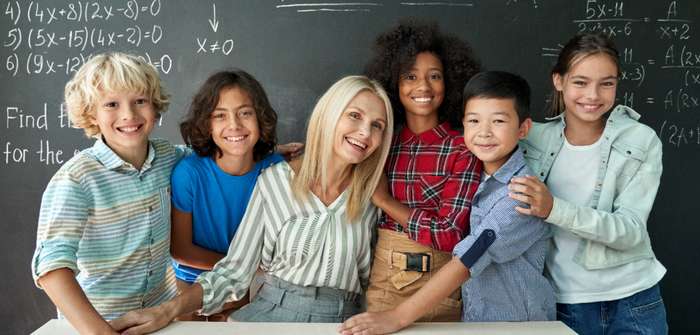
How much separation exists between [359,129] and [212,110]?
0.51m

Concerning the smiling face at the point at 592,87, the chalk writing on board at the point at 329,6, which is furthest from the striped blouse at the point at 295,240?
the chalk writing on board at the point at 329,6

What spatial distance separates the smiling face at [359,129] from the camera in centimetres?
183

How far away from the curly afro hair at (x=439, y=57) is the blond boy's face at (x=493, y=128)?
292mm

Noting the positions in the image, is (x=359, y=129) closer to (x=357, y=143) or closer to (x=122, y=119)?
(x=357, y=143)

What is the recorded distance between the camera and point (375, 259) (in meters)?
1.96

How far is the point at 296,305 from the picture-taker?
72.3 inches

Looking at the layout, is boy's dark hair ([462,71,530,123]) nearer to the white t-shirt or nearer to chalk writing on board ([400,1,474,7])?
the white t-shirt

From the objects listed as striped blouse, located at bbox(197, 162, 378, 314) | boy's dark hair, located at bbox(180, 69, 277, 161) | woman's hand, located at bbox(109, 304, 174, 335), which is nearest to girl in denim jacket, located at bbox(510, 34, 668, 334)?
striped blouse, located at bbox(197, 162, 378, 314)

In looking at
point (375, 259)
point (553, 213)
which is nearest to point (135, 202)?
point (375, 259)

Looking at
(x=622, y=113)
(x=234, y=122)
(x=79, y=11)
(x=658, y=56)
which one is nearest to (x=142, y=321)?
→ (x=234, y=122)

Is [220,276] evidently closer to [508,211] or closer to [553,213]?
[508,211]

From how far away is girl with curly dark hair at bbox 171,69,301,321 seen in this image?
193 centimetres

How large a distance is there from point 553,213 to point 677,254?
4.73 feet

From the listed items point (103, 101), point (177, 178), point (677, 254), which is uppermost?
point (103, 101)
